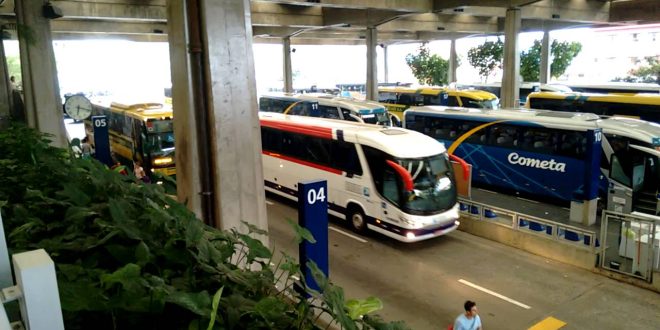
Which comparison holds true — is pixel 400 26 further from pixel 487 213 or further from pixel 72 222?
pixel 72 222

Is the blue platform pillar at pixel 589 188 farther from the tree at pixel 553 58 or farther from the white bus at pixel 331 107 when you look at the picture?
the tree at pixel 553 58

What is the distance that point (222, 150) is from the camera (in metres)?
6.15

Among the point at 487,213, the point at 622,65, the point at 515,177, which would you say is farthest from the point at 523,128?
the point at 622,65

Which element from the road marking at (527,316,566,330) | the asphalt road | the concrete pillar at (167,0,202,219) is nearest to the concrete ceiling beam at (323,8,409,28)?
the asphalt road

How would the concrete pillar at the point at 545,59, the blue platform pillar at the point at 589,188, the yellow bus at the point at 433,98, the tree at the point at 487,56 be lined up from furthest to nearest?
1. the tree at the point at 487,56
2. the concrete pillar at the point at 545,59
3. the yellow bus at the point at 433,98
4. the blue platform pillar at the point at 589,188

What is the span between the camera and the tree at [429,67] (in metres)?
43.1

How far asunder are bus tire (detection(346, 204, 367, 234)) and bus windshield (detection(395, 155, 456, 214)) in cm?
161

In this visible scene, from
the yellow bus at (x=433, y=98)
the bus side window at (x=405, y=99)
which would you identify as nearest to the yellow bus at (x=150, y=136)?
the yellow bus at (x=433, y=98)

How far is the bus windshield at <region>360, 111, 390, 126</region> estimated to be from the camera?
20391 mm

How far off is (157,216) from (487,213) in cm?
1083

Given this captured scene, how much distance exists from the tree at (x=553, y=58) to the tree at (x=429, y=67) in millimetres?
8676

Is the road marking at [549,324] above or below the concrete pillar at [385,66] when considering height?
below

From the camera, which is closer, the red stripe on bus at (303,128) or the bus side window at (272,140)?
the red stripe on bus at (303,128)

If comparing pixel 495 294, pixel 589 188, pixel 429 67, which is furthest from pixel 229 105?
pixel 429 67
